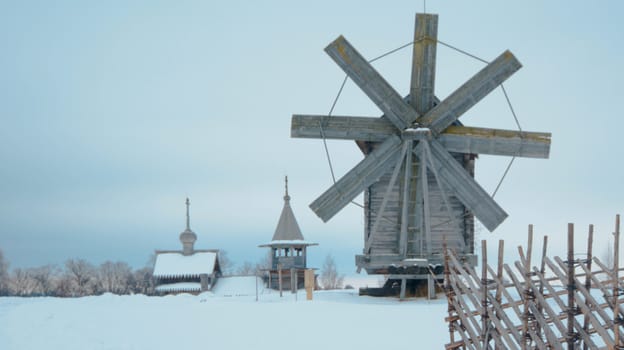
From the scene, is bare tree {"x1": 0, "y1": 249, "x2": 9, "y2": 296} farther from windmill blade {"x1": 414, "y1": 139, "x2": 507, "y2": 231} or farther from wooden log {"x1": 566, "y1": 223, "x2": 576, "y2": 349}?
wooden log {"x1": 566, "y1": 223, "x2": 576, "y2": 349}

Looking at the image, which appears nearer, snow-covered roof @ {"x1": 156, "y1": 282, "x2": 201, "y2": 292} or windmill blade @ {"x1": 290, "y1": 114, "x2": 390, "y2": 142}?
windmill blade @ {"x1": 290, "y1": 114, "x2": 390, "y2": 142}

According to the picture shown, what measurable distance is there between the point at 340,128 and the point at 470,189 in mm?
3749

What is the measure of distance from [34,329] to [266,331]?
472 centimetres

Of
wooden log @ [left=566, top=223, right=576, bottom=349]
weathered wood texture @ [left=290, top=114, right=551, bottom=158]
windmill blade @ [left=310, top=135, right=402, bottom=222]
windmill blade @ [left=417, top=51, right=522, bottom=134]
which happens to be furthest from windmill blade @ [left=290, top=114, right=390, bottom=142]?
wooden log @ [left=566, top=223, right=576, bottom=349]

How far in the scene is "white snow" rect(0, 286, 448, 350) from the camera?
14.0m

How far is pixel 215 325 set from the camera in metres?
15.6

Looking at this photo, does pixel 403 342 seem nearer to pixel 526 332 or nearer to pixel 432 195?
pixel 526 332

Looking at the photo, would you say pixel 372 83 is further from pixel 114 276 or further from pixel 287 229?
pixel 114 276

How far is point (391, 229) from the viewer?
60.7 ft

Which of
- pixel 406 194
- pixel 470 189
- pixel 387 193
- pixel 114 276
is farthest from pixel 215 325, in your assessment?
pixel 114 276

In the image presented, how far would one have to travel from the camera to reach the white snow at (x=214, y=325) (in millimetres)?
14031

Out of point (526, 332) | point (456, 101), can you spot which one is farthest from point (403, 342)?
point (456, 101)

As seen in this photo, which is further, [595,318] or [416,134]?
[416,134]

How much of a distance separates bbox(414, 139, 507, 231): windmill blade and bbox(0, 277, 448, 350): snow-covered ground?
9.31ft
